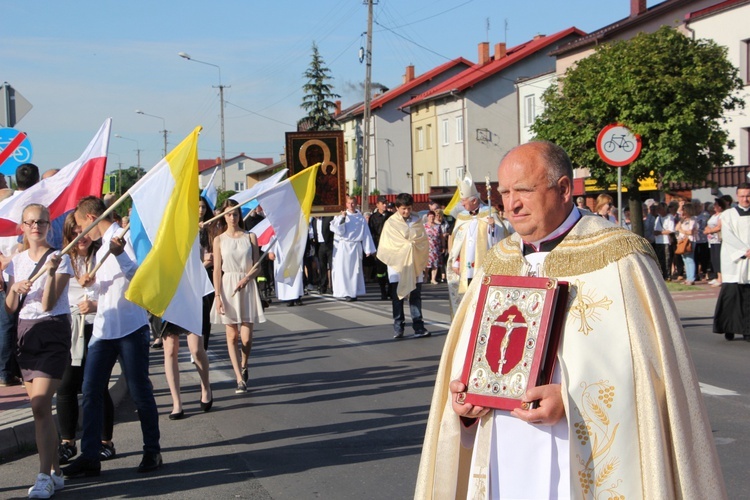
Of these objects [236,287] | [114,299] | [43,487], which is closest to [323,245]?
[236,287]

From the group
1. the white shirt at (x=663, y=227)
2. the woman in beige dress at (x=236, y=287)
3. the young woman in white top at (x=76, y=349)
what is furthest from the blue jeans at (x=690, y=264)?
the young woman in white top at (x=76, y=349)

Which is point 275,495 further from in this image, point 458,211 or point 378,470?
point 458,211

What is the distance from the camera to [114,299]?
22.0 feet

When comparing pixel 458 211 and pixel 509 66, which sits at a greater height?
pixel 509 66

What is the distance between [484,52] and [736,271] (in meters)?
52.1

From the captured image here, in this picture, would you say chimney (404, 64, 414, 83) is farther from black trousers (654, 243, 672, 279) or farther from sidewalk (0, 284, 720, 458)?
sidewalk (0, 284, 720, 458)

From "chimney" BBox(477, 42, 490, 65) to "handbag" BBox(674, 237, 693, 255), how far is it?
42.7m

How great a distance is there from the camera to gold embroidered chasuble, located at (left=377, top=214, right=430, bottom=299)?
13758mm

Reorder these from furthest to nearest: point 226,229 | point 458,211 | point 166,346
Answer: point 458,211
point 226,229
point 166,346

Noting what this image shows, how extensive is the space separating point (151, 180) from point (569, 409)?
Result: 159 inches

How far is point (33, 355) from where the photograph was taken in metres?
6.02

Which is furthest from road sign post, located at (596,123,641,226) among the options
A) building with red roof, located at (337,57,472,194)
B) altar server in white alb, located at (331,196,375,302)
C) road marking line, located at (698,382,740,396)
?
building with red roof, located at (337,57,472,194)

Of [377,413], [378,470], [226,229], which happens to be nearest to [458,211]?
[226,229]

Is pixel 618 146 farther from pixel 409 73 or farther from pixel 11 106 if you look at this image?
pixel 409 73
